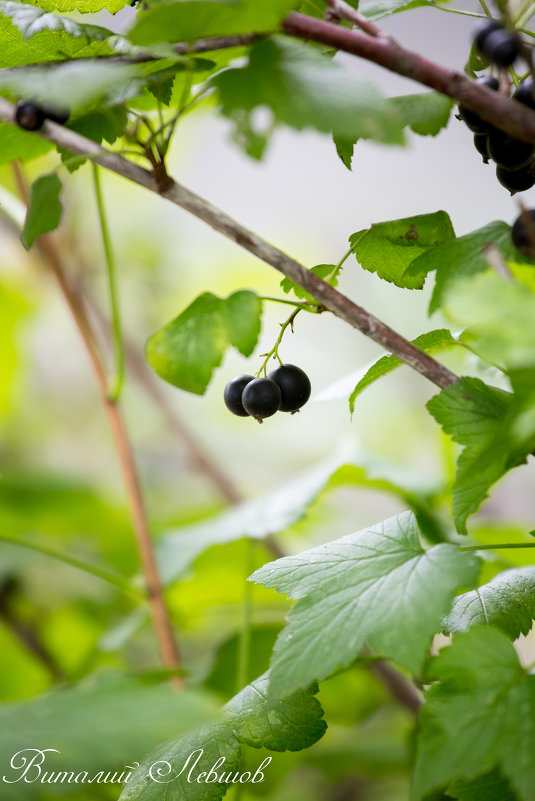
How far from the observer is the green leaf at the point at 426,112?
400 millimetres

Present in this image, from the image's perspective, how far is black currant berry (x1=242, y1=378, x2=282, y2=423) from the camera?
48 cm

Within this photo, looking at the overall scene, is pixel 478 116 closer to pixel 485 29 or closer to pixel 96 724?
pixel 485 29

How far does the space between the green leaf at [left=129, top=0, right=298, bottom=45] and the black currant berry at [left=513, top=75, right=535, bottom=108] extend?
0.16 m

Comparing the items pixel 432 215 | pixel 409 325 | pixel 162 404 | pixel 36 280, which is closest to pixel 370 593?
pixel 432 215

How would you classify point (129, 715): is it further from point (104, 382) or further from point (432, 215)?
point (104, 382)

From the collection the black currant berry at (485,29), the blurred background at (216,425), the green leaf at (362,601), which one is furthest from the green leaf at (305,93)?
the green leaf at (362,601)

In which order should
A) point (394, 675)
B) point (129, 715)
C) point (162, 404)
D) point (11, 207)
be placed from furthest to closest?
point (162, 404) < point (394, 675) < point (11, 207) < point (129, 715)

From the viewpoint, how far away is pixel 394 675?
996 mm

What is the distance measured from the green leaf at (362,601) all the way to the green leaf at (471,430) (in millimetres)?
42

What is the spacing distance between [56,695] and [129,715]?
0.17ft

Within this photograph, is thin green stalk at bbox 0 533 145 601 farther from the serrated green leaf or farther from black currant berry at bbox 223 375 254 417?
the serrated green leaf

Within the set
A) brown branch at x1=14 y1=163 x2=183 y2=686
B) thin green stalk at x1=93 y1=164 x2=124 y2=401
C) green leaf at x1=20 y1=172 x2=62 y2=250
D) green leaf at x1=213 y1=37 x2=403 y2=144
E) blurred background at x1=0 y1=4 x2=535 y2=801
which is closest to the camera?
green leaf at x1=213 y1=37 x2=403 y2=144

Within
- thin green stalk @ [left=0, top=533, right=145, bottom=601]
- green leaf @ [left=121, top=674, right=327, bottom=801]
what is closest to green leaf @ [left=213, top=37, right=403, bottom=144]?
green leaf @ [left=121, top=674, right=327, bottom=801]

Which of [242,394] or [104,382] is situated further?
[104,382]
